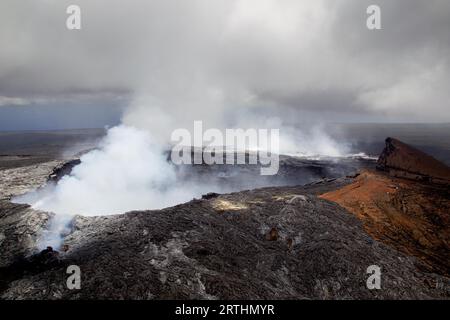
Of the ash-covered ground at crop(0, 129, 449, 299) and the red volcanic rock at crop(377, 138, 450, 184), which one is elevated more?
the red volcanic rock at crop(377, 138, 450, 184)

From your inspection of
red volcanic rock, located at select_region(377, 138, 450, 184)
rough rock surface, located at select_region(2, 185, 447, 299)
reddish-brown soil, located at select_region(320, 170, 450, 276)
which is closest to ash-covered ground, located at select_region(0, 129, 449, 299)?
rough rock surface, located at select_region(2, 185, 447, 299)

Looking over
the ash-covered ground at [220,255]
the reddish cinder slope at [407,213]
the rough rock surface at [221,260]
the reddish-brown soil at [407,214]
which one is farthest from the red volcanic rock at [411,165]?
the rough rock surface at [221,260]

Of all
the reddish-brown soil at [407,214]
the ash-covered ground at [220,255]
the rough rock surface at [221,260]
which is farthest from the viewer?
the reddish-brown soil at [407,214]

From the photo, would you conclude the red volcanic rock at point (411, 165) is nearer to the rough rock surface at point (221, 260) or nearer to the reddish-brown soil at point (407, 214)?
the reddish-brown soil at point (407, 214)

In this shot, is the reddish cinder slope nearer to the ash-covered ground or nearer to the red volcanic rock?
the ash-covered ground
